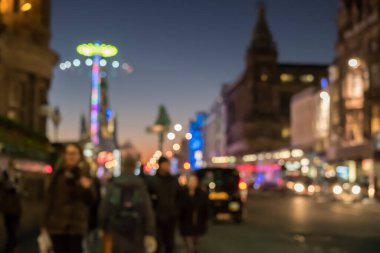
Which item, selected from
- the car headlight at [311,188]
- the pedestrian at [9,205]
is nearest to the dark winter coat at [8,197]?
the pedestrian at [9,205]

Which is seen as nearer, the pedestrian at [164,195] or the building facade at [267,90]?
the pedestrian at [164,195]

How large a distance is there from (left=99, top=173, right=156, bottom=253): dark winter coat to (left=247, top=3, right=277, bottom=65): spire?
143 metres

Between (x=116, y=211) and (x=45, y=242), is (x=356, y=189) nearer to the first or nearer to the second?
(x=116, y=211)

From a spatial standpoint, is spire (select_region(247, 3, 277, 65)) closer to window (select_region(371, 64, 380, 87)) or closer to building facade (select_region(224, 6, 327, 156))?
building facade (select_region(224, 6, 327, 156))

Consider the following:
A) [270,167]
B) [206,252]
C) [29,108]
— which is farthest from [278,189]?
[206,252]

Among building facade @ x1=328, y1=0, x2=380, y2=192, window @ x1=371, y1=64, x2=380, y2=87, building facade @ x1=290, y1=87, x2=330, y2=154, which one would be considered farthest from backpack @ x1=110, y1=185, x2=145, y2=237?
building facade @ x1=290, y1=87, x2=330, y2=154

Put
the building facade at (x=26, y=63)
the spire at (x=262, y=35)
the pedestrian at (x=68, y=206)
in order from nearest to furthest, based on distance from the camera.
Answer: the pedestrian at (x=68, y=206) → the building facade at (x=26, y=63) → the spire at (x=262, y=35)

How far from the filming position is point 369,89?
232 ft

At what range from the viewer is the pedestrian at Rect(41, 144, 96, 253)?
735 cm

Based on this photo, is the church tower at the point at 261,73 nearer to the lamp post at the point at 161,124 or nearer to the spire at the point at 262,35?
the spire at the point at 262,35

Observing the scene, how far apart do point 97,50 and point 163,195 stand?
49.4m

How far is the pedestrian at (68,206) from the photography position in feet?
24.1

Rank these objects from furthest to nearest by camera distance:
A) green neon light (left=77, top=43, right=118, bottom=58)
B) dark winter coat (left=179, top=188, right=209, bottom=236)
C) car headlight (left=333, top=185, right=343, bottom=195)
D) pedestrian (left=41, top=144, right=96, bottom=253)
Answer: green neon light (left=77, top=43, right=118, bottom=58) < car headlight (left=333, top=185, right=343, bottom=195) < dark winter coat (left=179, top=188, right=209, bottom=236) < pedestrian (left=41, top=144, right=96, bottom=253)

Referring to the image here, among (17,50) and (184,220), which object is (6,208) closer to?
(184,220)
